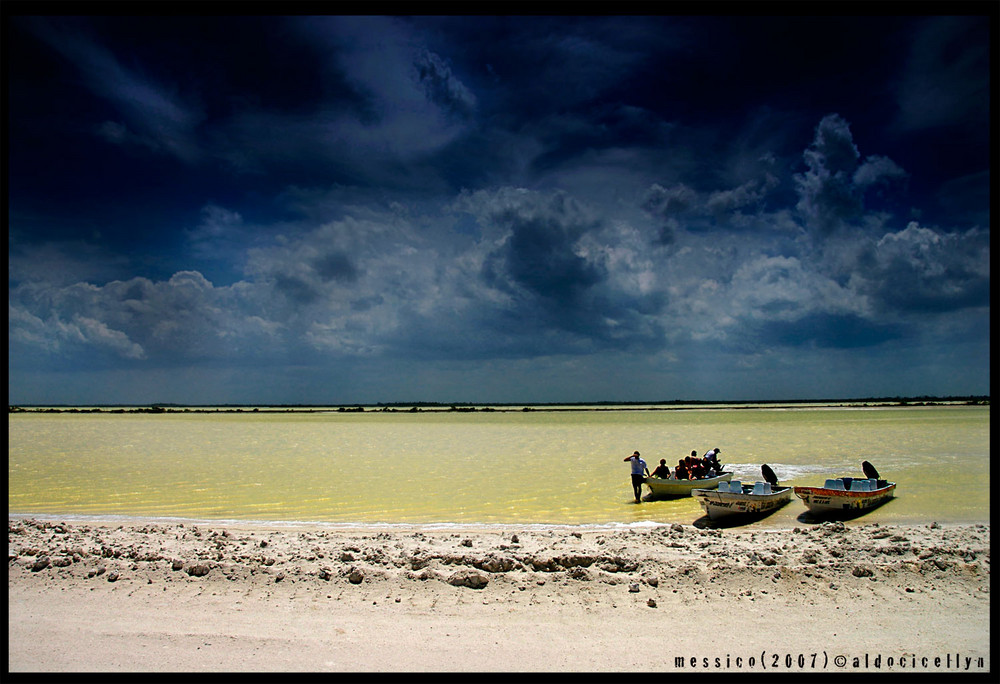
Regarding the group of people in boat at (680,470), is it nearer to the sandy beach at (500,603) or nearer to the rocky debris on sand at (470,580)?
the sandy beach at (500,603)

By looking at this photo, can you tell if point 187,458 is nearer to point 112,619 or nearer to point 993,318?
point 112,619

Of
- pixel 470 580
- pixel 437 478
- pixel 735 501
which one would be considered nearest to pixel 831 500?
pixel 735 501

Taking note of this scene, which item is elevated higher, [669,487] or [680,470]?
[680,470]

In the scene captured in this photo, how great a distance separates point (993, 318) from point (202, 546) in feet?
38.1

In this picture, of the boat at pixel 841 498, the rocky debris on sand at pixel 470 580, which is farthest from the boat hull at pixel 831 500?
the rocky debris on sand at pixel 470 580

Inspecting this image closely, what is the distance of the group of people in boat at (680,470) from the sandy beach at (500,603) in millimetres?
6361

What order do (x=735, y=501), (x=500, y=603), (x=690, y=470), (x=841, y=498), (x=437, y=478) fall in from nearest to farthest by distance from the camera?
(x=500, y=603) → (x=735, y=501) → (x=841, y=498) → (x=690, y=470) → (x=437, y=478)

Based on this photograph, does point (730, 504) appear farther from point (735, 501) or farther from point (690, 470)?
point (690, 470)

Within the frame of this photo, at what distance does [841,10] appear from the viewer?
467 centimetres

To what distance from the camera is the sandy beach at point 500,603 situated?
240 inches

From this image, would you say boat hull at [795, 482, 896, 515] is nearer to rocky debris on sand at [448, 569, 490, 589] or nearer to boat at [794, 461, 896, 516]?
boat at [794, 461, 896, 516]

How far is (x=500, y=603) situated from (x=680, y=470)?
42.1 ft

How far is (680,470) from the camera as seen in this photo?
765 inches
